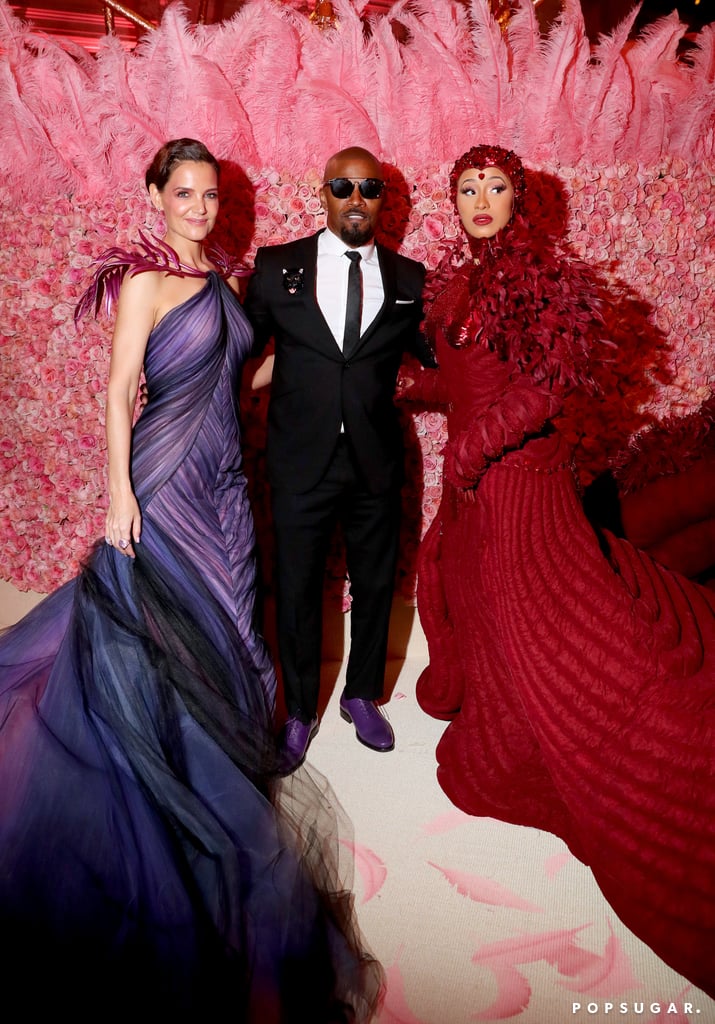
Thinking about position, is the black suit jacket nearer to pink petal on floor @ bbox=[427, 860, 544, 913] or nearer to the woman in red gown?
the woman in red gown

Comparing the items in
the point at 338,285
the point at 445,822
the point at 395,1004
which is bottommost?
the point at 395,1004

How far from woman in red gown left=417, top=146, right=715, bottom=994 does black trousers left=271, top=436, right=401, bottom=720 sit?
0.26m

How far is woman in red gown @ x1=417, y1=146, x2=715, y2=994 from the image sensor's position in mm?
1854

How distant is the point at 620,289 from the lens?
293 centimetres

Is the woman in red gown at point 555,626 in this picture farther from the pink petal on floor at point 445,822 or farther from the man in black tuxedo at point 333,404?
the man in black tuxedo at point 333,404

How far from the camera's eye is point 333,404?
2.29 m

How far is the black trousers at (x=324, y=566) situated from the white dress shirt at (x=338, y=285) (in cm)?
34

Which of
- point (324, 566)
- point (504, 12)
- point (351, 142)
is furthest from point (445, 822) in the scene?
point (504, 12)

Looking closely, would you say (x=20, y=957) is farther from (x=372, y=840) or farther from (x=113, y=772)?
(x=372, y=840)

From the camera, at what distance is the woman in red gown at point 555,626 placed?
185cm

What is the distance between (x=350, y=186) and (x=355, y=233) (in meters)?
0.12

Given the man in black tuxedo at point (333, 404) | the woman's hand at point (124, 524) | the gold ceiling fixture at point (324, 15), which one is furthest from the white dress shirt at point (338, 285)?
the gold ceiling fixture at point (324, 15)

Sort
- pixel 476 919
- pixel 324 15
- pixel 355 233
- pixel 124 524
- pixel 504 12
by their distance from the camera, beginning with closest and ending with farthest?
pixel 476 919
pixel 124 524
pixel 355 233
pixel 324 15
pixel 504 12

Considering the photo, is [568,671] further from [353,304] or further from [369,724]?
[353,304]
